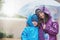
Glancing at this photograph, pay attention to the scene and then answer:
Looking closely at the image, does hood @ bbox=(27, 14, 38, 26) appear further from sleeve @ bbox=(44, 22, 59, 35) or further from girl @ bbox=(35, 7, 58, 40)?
sleeve @ bbox=(44, 22, 59, 35)

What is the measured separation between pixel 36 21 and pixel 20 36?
11.0 inches

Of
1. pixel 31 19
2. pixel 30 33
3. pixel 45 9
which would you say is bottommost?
pixel 30 33

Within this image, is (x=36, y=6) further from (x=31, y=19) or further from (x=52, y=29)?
(x=52, y=29)

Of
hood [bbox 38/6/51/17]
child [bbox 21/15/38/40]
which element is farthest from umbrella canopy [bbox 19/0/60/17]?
child [bbox 21/15/38/40]

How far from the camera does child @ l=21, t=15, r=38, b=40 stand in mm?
4402

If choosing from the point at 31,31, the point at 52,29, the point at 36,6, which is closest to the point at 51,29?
the point at 52,29

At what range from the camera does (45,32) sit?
4500mm

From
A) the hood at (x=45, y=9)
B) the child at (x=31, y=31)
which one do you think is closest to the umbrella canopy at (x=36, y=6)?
the hood at (x=45, y=9)

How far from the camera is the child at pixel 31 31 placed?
440 cm

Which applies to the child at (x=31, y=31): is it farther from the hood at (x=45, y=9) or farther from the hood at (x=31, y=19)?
the hood at (x=45, y=9)

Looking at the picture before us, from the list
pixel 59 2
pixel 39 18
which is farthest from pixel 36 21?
pixel 59 2

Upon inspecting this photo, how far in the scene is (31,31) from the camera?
14.5 feet

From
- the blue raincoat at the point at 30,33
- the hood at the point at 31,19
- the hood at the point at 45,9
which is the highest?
the hood at the point at 45,9

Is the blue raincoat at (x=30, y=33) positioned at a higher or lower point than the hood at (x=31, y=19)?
lower
